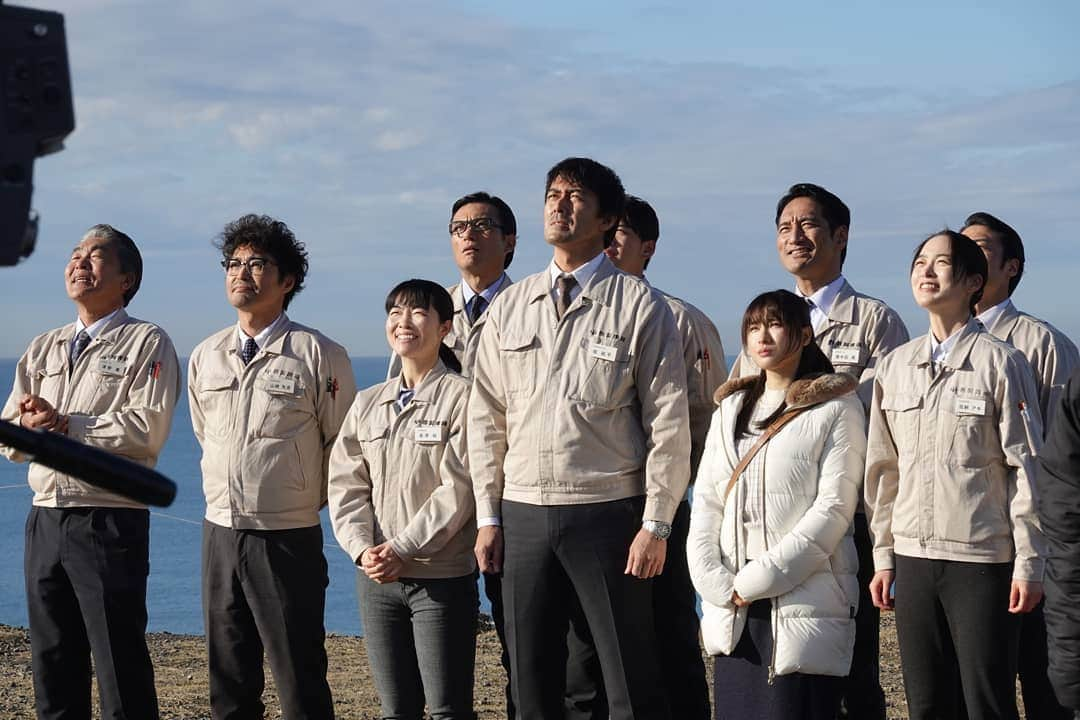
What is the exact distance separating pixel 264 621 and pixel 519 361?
132 centimetres

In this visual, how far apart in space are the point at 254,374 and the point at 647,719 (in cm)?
184

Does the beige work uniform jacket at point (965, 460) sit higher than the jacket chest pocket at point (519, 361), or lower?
lower

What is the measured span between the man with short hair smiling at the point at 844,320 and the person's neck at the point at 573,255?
2.05 ft

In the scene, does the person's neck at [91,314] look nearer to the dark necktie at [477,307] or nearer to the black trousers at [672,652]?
the dark necktie at [477,307]

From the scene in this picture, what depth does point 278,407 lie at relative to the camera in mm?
4910

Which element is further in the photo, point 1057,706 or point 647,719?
point 1057,706

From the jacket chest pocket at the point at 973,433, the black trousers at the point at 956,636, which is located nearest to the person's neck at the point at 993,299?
the jacket chest pocket at the point at 973,433

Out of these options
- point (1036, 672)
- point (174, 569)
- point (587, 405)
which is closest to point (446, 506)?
point (587, 405)

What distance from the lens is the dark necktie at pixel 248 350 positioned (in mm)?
5027

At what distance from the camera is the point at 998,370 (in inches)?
166

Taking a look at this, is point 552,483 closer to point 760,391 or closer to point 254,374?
point 760,391

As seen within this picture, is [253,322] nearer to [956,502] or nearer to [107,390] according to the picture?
[107,390]

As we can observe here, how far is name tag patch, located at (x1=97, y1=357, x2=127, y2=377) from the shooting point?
5.18 meters

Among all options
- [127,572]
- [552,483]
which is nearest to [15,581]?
[127,572]
